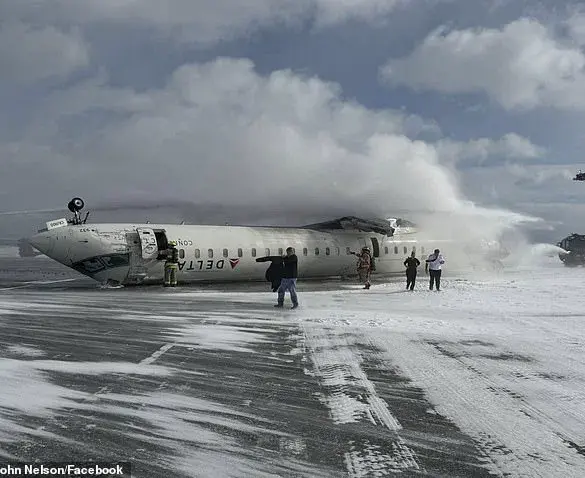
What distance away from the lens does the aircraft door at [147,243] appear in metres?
23.8

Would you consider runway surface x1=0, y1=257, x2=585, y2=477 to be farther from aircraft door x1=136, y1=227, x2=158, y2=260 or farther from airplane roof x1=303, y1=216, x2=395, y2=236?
airplane roof x1=303, y1=216, x2=395, y2=236

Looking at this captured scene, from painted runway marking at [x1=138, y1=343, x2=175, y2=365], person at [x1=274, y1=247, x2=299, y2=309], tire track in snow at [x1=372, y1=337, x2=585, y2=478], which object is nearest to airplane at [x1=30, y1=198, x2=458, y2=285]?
person at [x1=274, y1=247, x2=299, y2=309]

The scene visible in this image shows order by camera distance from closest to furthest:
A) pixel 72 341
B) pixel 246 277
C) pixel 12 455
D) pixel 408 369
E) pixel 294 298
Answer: pixel 12 455 → pixel 408 369 → pixel 72 341 → pixel 294 298 → pixel 246 277

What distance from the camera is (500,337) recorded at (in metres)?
11.2

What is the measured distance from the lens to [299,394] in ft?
23.0

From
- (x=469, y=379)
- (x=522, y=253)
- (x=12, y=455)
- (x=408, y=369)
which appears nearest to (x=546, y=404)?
(x=469, y=379)

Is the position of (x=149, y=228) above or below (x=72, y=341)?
above

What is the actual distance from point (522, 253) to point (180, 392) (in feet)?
121

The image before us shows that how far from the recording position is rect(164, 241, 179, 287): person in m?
24.4

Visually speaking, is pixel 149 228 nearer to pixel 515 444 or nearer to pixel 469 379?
pixel 469 379

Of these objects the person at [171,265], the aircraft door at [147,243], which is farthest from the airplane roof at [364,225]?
the aircraft door at [147,243]

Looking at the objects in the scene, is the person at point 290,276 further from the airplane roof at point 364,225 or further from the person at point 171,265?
the airplane roof at point 364,225

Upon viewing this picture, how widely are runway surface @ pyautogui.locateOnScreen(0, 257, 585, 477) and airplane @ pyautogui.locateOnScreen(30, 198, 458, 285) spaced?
9.17 metres

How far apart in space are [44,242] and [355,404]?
19790mm
